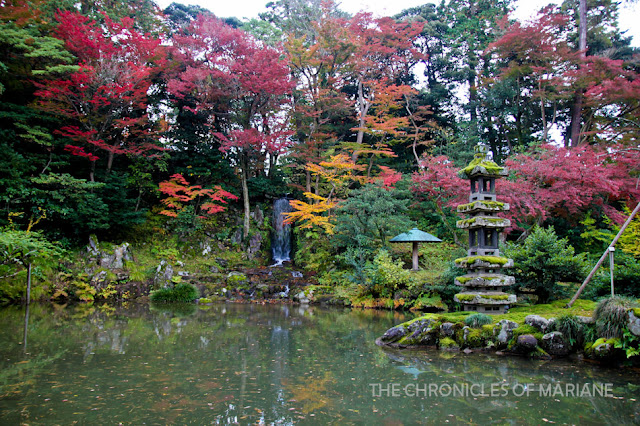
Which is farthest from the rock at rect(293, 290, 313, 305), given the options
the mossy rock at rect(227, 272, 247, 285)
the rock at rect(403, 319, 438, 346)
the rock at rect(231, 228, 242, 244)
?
the rock at rect(403, 319, 438, 346)

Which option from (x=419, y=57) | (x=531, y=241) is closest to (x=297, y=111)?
(x=419, y=57)

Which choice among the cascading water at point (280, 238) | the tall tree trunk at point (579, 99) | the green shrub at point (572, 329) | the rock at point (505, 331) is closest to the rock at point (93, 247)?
the cascading water at point (280, 238)

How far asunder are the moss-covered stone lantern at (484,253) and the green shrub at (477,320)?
0.86m

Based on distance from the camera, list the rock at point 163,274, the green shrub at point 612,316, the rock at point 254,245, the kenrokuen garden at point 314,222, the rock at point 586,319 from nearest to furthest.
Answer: the kenrokuen garden at point 314,222, the green shrub at point 612,316, the rock at point 586,319, the rock at point 163,274, the rock at point 254,245

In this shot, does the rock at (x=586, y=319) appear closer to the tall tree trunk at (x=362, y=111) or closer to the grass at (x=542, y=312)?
the grass at (x=542, y=312)

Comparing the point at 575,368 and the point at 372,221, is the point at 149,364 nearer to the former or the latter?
the point at 575,368

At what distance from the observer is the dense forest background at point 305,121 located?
11.9 m

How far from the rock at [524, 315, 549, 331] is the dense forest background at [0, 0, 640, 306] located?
14.8 ft

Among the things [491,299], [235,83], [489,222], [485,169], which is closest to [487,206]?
[489,222]

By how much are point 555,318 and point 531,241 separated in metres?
2.01

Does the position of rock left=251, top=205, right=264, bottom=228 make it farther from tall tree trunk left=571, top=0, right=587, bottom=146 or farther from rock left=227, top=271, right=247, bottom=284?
tall tree trunk left=571, top=0, right=587, bottom=146

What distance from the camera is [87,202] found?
1269 cm

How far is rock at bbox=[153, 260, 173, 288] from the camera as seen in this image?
13.2 metres

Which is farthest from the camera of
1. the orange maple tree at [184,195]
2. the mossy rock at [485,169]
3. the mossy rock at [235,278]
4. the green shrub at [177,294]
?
the orange maple tree at [184,195]
